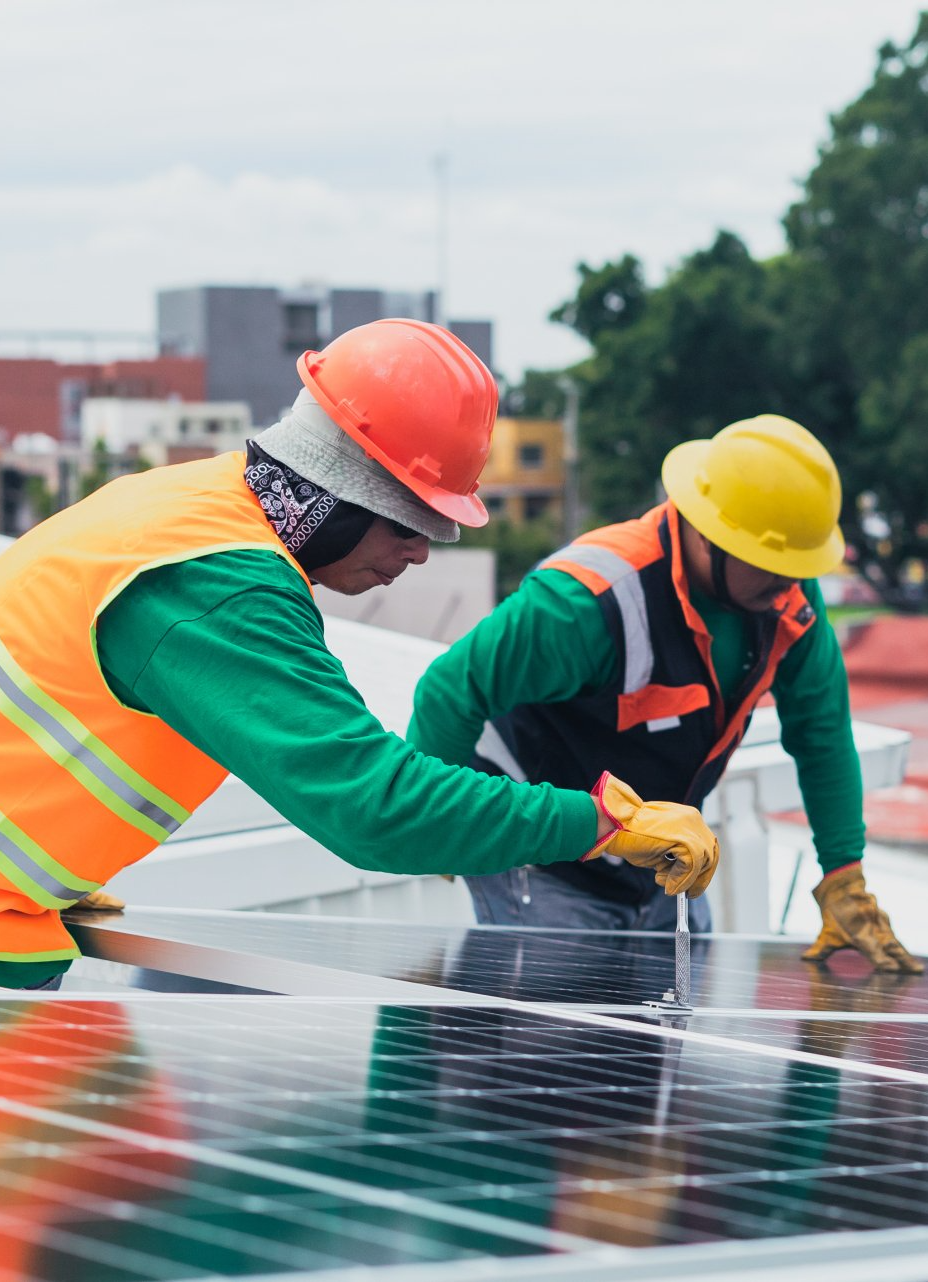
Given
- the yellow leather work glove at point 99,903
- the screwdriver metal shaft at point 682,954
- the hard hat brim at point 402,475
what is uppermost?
the hard hat brim at point 402,475

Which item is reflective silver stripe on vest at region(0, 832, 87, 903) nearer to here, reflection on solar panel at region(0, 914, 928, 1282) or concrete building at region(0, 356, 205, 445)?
reflection on solar panel at region(0, 914, 928, 1282)

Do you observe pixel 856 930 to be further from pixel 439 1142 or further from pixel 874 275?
pixel 874 275

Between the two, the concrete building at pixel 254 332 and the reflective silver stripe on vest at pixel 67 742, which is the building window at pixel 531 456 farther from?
the reflective silver stripe on vest at pixel 67 742

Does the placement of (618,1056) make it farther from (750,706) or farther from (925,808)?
(925,808)

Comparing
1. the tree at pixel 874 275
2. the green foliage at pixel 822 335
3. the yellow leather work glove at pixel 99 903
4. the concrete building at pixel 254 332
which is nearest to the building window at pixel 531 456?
the concrete building at pixel 254 332

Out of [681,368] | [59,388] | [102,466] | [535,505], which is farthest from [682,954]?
[59,388]

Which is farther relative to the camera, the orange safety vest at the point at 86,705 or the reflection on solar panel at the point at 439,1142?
the orange safety vest at the point at 86,705

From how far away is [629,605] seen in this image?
4199mm

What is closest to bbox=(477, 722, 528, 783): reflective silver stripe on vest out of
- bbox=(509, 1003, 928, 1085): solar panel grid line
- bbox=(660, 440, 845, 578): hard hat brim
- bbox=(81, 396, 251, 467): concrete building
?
bbox=(660, 440, 845, 578): hard hat brim

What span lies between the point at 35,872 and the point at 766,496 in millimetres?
2448

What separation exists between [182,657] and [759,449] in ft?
8.36

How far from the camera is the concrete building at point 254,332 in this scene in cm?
8644

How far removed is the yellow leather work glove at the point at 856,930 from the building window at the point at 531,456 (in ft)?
255

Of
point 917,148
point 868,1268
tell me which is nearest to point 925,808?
point 868,1268
